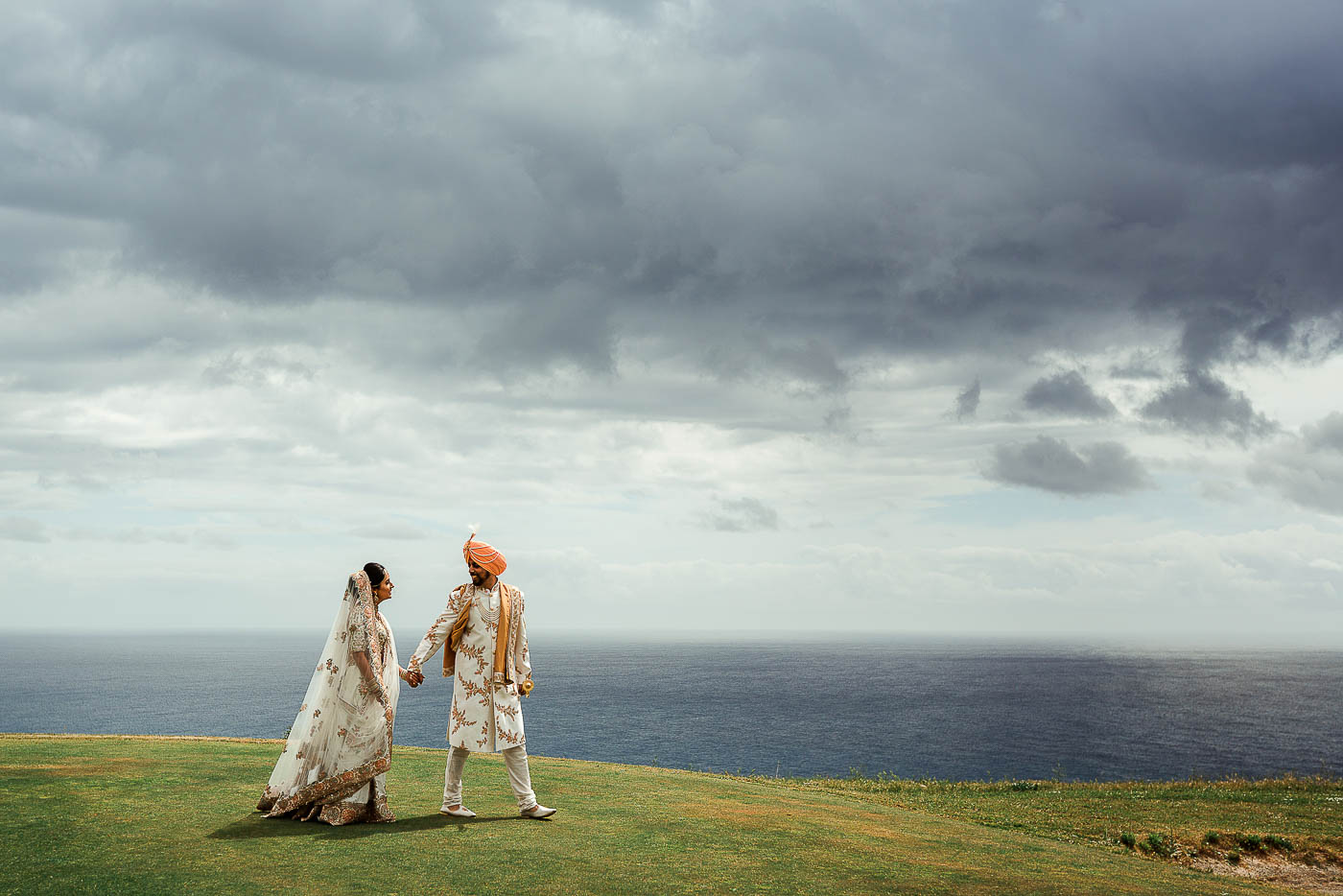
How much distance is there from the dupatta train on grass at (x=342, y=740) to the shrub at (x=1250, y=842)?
49.3 ft

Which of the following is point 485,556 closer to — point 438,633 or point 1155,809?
point 438,633

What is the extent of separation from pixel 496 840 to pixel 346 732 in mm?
2417

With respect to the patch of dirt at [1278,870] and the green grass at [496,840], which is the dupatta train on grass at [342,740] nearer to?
the green grass at [496,840]

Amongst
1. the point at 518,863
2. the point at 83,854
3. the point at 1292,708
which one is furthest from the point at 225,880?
the point at 1292,708

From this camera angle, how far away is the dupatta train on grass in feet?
34.6

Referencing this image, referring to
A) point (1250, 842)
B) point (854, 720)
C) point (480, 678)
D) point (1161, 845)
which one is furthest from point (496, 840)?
point (854, 720)

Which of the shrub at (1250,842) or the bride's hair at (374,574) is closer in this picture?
the bride's hair at (374,574)

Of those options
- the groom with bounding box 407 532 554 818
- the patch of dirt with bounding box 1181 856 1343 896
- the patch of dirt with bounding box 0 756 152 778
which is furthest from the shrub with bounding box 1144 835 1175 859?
the patch of dirt with bounding box 0 756 152 778

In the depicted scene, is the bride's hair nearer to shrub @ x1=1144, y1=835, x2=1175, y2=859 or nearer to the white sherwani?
the white sherwani

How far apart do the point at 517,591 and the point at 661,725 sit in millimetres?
95602

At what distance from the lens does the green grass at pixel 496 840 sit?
831 centimetres

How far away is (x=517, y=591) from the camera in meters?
12.0

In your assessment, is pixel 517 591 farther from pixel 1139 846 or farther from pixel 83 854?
pixel 1139 846

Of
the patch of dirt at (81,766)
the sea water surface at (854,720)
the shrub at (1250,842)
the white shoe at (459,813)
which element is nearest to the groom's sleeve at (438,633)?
the white shoe at (459,813)
